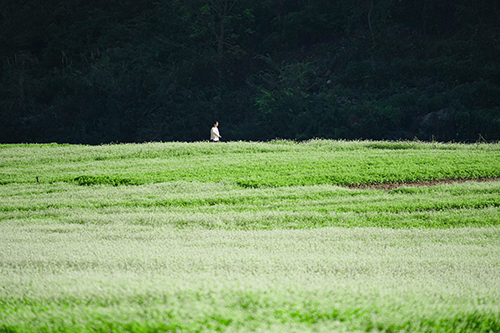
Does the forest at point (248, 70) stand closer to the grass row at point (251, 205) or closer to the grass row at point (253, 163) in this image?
the grass row at point (253, 163)

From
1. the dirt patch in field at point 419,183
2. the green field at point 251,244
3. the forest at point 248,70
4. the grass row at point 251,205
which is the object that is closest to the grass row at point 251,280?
the green field at point 251,244

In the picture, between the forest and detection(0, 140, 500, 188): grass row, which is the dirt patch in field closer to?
detection(0, 140, 500, 188): grass row

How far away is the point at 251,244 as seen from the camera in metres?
11.2

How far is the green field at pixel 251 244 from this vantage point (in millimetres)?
5762

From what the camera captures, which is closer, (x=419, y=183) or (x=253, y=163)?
(x=419, y=183)

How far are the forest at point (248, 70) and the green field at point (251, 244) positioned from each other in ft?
59.5

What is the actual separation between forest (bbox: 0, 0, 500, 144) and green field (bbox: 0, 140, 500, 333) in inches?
715

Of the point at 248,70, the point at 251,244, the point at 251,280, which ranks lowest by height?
the point at 251,244

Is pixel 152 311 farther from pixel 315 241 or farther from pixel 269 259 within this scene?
pixel 315 241

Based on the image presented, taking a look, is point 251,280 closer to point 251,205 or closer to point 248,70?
point 251,205

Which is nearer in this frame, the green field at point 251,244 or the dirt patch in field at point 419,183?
the green field at point 251,244

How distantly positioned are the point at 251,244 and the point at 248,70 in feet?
161

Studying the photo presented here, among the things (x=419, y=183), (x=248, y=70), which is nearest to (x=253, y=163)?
(x=419, y=183)

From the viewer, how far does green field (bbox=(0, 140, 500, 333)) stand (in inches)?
227
